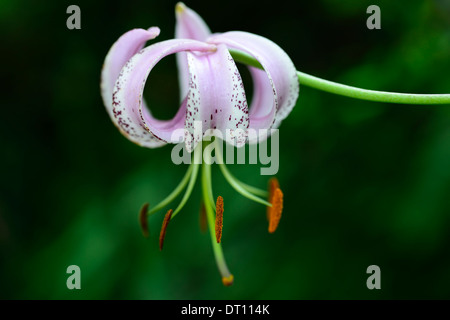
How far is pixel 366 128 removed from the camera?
1696 mm

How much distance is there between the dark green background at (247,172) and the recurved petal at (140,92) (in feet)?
2.34

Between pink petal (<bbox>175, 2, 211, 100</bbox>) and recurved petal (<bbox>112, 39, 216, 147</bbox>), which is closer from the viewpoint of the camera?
recurved petal (<bbox>112, 39, 216, 147</bbox>)

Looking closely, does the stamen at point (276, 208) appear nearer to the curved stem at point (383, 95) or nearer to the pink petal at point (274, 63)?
the pink petal at point (274, 63)

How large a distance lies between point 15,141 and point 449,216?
1.44m

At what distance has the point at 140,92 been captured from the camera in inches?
35.9

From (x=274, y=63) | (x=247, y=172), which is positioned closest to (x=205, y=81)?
(x=274, y=63)

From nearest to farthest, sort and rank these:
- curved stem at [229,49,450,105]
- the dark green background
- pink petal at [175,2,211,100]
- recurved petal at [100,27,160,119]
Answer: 1. curved stem at [229,49,450,105]
2. recurved petal at [100,27,160,119]
3. pink petal at [175,2,211,100]
4. the dark green background

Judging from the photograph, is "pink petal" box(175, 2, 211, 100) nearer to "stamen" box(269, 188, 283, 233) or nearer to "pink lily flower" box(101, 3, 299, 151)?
"pink lily flower" box(101, 3, 299, 151)

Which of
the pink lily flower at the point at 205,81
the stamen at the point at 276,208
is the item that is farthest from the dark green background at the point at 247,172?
the pink lily flower at the point at 205,81

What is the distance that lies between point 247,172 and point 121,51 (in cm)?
85

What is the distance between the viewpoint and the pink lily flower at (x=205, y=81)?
35.1 inches

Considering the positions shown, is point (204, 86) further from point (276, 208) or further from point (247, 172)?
point (247, 172)

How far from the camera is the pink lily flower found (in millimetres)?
892

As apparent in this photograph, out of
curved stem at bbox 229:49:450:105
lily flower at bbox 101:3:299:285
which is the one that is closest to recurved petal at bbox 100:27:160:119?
lily flower at bbox 101:3:299:285
